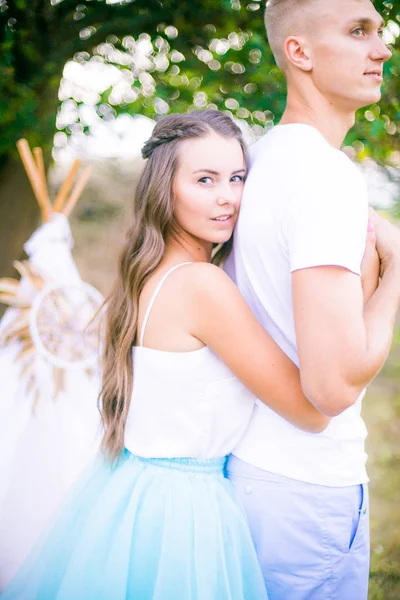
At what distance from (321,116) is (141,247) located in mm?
595

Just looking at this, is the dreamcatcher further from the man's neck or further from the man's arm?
the man's arm

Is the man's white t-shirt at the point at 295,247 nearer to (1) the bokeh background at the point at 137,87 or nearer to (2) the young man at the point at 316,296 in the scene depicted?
(2) the young man at the point at 316,296

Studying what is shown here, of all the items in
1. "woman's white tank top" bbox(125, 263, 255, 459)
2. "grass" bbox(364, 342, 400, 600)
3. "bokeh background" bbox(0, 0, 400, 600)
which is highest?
"bokeh background" bbox(0, 0, 400, 600)

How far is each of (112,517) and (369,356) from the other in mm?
794

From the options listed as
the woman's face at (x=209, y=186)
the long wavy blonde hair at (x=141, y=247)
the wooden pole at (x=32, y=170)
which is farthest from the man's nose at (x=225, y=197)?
the wooden pole at (x=32, y=170)

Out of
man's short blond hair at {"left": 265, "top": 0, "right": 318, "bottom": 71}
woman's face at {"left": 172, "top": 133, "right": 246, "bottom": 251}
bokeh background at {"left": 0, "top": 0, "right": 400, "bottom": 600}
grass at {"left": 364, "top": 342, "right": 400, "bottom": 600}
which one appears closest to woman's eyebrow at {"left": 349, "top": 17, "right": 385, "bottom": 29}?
man's short blond hair at {"left": 265, "top": 0, "right": 318, "bottom": 71}

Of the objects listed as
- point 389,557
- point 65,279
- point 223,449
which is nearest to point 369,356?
point 223,449

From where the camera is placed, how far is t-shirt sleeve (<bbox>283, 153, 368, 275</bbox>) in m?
1.35

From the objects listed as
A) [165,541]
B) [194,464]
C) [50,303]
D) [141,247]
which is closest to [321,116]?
[141,247]

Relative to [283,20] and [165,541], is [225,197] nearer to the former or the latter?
[283,20]

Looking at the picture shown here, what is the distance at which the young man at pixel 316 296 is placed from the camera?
1.35 m

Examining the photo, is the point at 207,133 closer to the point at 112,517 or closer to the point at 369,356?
the point at 369,356

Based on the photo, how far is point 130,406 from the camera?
174cm

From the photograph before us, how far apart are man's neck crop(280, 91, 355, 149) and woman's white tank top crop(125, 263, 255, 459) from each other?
53cm
